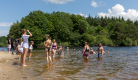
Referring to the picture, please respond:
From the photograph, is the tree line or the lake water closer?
the lake water

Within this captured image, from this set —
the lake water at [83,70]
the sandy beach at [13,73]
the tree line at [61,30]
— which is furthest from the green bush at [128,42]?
the sandy beach at [13,73]

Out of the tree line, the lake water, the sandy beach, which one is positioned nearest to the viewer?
the sandy beach

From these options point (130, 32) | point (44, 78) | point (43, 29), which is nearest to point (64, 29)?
point (43, 29)

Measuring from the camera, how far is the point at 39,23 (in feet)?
206

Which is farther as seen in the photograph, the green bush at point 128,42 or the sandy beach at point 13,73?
the green bush at point 128,42

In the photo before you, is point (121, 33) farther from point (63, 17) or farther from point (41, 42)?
point (41, 42)

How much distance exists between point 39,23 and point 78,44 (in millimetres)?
22484

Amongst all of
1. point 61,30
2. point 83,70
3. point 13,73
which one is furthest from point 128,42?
point 13,73

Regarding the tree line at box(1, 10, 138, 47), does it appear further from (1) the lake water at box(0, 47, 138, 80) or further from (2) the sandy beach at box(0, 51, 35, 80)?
(2) the sandy beach at box(0, 51, 35, 80)

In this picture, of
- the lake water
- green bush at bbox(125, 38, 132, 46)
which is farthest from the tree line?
the lake water

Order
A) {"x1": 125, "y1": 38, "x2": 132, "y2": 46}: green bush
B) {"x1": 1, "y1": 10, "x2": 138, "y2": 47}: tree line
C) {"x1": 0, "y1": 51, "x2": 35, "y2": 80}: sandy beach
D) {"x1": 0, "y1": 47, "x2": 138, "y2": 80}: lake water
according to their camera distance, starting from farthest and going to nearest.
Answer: {"x1": 125, "y1": 38, "x2": 132, "y2": 46}: green bush, {"x1": 1, "y1": 10, "x2": 138, "y2": 47}: tree line, {"x1": 0, "y1": 47, "x2": 138, "y2": 80}: lake water, {"x1": 0, "y1": 51, "x2": 35, "y2": 80}: sandy beach

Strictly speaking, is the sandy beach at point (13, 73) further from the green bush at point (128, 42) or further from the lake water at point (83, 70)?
the green bush at point (128, 42)

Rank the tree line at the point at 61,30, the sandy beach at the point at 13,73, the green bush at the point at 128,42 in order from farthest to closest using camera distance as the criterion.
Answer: the green bush at the point at 128,42 < the tree line at the point at 61,30 < the sandy beach at the point at 13,73

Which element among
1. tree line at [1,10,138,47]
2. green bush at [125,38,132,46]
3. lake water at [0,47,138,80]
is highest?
tree line at [1,10,138,47]
